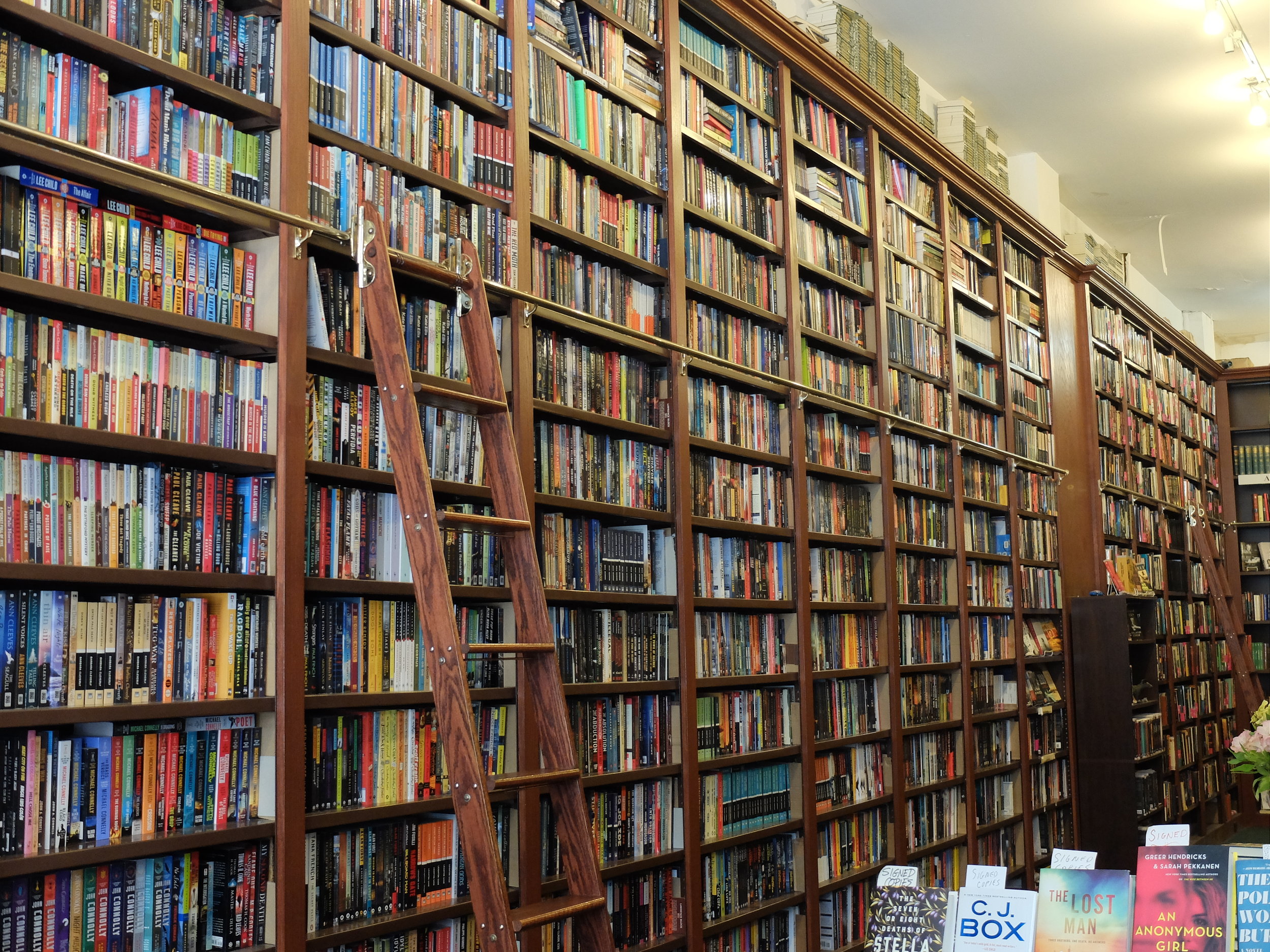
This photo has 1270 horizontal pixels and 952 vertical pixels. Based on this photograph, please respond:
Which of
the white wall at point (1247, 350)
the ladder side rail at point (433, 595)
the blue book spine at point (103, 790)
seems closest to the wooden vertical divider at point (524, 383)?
the ladder side rail at point (433, 595)

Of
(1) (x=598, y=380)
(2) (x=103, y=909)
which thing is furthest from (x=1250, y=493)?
(2) (x=103, y=909)

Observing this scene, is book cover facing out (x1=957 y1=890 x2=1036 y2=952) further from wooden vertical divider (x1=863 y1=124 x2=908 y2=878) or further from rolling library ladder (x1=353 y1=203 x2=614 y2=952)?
wooden vertical divider (x1=863 y1=124 x2=908 y2=878)

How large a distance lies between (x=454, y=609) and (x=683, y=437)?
4.25ft

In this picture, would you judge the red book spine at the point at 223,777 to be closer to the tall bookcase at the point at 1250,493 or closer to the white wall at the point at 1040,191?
the white wall at the point at 1040,191

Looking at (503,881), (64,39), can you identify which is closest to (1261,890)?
(503,881)

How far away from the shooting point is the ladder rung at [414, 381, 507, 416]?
2.27 meters

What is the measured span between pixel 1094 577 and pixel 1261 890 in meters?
5.53

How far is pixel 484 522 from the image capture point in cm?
226

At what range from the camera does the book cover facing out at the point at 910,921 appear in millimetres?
1645

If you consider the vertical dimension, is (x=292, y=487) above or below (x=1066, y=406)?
below

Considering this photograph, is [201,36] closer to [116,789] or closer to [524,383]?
[524,383]

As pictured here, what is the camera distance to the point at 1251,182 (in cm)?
754

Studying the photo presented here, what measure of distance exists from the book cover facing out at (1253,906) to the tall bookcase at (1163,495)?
5.14 metres

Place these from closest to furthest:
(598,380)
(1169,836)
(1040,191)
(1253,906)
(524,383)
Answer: (1253,906), (1169,836), (524,383), (598,380), (1040,191)
